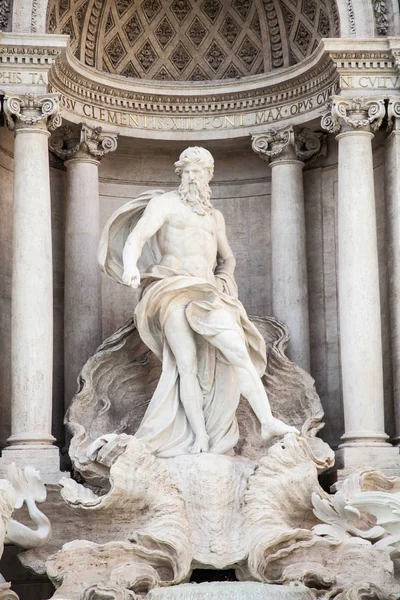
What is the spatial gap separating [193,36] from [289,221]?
117 inches

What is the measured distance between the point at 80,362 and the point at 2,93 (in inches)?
135

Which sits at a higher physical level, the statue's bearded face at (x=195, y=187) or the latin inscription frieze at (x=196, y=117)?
the latin inscription frieze at (x=196, y=117)

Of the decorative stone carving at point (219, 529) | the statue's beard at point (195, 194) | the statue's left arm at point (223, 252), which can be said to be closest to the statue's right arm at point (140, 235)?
the statue's beard at point (195, 194)

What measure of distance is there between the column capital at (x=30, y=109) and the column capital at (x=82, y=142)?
1228 millimetres

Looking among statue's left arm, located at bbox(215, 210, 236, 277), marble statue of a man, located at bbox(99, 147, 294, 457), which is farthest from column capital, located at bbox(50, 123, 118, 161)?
statue's left arm, located at bbox(215, 210, 236, 277)

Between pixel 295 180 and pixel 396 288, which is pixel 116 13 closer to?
pixel 295 180

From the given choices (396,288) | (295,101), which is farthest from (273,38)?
(396,288)

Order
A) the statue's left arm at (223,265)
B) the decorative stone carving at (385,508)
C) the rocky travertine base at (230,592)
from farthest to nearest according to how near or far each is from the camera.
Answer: the statue's left arm at (223,265), the decorative stone carving at (385,508), the rocky travertine base at (230,592)

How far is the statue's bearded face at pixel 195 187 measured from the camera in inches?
730

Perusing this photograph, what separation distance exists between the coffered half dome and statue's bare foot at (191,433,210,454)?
5.44m

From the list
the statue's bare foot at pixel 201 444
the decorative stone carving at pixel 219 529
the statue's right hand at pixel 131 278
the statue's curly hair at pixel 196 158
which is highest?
the statue's curly hair at pixel 196 158

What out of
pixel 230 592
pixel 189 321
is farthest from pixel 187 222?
pixel 230 592

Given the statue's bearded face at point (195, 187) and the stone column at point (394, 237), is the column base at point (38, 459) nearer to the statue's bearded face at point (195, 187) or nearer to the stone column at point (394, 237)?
Answer: the statue's bearded face at point (195, 187)

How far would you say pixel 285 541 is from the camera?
16703 millimetres
